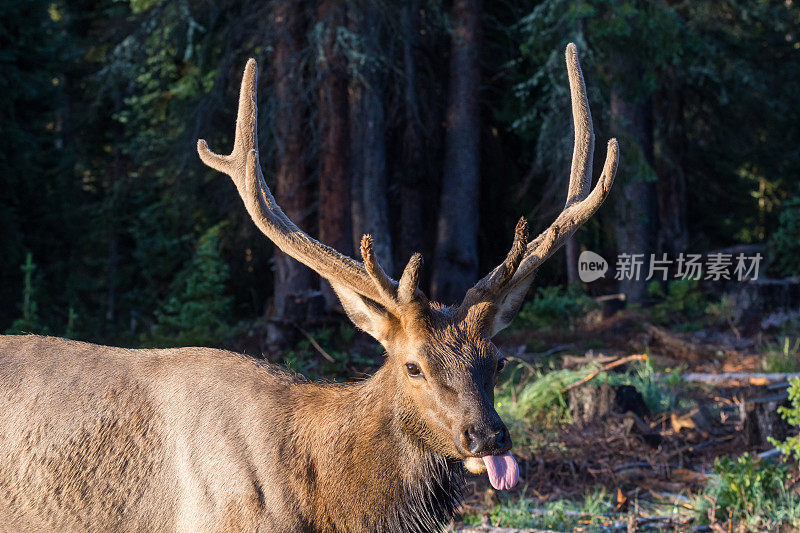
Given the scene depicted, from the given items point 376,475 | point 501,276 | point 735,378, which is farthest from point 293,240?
point 735,378

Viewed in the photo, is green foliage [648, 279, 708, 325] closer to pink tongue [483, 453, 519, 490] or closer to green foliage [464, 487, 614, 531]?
green foliage [464, 487, 614, 531]

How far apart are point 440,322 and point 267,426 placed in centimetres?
95

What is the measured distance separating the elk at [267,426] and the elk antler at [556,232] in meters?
0.01

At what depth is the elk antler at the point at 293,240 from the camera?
3.98 metres

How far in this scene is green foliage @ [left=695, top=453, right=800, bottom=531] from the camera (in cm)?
579

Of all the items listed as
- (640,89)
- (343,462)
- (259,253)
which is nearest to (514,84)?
(640,89)

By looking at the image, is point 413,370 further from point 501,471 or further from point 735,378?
point 735,378

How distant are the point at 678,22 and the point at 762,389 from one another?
7736mm

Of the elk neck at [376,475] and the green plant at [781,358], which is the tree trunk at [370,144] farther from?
the elk neck at [376,475]

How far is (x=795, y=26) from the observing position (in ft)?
72.1

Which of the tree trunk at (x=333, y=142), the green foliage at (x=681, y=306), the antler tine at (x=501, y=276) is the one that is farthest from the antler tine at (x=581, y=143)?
the green foliage at (x=681, y=306)

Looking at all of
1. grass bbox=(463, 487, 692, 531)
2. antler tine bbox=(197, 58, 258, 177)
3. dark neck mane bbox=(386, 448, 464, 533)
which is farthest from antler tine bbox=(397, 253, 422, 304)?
grass bbox=(463, 487, 692, 531)

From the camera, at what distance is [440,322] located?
4.04 meters

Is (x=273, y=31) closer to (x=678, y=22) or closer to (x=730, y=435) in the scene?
(x=678, y=22)
